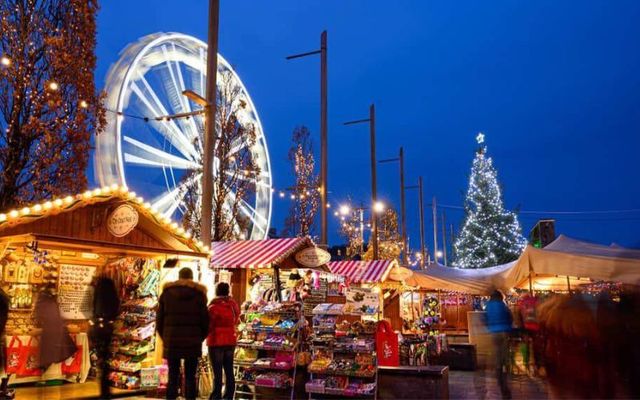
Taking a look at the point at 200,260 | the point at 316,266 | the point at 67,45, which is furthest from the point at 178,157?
the point at 200,260

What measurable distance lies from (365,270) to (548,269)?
17.4 feet

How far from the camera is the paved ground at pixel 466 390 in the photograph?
8.22m

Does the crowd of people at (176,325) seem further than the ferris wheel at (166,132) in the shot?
No

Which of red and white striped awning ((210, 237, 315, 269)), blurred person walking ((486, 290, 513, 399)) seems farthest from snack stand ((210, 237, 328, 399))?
blurred person walking ((486, 290, 513, 399))

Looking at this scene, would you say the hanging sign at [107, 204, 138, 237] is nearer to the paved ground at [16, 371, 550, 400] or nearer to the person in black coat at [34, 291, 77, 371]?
the person in black coat at [34, 291, 77, 371]

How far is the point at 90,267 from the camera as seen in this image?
10133mm

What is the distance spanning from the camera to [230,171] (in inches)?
767

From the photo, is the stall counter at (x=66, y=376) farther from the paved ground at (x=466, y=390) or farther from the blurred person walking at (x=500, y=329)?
the blurred person walking at (x=500, y=329)

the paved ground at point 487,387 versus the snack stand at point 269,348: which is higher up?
the snack stand at point 269,348

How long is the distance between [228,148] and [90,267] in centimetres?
976

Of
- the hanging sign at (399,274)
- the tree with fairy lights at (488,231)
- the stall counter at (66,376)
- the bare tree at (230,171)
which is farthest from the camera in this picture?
the tree with fairy lights at (488,231)

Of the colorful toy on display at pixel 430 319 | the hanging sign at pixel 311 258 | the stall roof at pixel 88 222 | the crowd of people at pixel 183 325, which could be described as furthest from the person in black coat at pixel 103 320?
the colorful toy on display at pixel 430 319

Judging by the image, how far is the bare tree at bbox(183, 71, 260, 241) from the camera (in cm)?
1903

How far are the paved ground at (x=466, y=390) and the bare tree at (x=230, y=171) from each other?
32.9 ft
